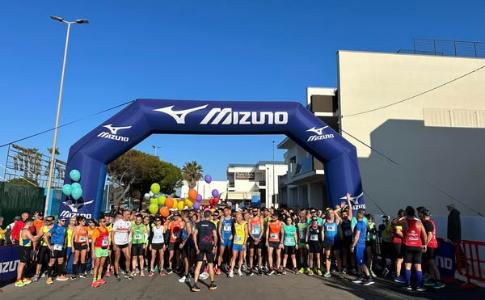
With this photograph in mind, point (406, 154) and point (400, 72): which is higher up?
point (400, 72)

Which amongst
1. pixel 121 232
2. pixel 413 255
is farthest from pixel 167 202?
pixel 413 255

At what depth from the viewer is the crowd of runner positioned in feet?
30.4

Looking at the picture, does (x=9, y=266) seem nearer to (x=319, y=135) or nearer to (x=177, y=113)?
(x=177, y=113)

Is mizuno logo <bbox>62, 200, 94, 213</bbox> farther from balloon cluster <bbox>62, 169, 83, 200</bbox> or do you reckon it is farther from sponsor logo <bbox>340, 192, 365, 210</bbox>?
sponsor logo <bbox>340, 192, 365, 210</bbox>

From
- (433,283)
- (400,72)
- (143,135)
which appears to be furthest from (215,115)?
(400,72)

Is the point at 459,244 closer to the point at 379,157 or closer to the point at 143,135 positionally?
the point at 143,135

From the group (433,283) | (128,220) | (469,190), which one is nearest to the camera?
(433,283)

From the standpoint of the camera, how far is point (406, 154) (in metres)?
20.9

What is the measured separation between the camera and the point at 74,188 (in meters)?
10.4

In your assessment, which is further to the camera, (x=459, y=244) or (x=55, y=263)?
(x=55, y=263)

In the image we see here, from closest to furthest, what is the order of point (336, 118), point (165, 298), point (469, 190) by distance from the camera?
point (165, 298)
point (469, 190)
point (336, 118)

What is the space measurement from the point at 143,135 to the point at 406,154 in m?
15.4

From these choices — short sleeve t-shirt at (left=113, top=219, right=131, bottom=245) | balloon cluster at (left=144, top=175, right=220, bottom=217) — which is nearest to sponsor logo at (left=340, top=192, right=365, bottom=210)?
short sleeve t-shirt at (left=113, top=219, right=131, bottom=245)

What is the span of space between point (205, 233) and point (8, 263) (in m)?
4.83
